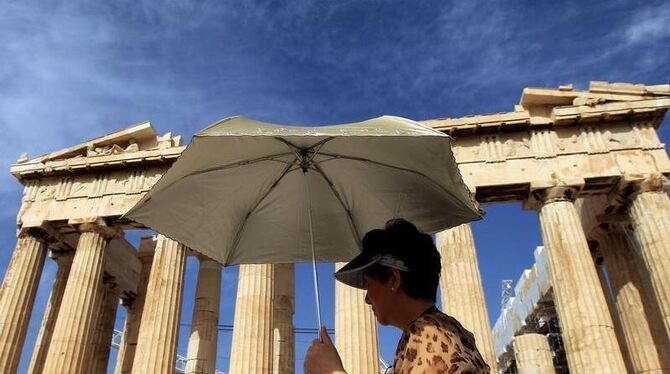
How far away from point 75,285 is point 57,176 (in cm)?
546

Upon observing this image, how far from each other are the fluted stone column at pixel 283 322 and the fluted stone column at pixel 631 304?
1310 cm

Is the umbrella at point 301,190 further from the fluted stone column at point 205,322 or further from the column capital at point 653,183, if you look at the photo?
the fluted stone column at point 205,322

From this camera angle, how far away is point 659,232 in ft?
58.2

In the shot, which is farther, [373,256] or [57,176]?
[57,176]

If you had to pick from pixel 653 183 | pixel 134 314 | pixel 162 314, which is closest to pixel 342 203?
pixel 162 314

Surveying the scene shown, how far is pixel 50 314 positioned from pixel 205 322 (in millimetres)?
7071

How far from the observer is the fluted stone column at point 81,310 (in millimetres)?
19141

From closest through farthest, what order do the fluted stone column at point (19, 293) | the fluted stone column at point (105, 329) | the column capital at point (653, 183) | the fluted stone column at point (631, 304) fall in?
1. the column capital at point (653, 183)
2. the fluted stone column at point (631, 304)
3. the fluted stone column at point (19, 293)
4. the fluted stone column at point (105, 329)

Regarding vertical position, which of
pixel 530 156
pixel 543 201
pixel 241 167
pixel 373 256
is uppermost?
pixel 530 156

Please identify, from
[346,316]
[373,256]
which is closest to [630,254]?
[346,316]

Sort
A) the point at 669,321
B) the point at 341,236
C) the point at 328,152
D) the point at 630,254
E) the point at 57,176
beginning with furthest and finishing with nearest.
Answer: the point at 57,176 → the point at 630,254 → the point at 669,321 → the point at 341,236 → the point at 328,152

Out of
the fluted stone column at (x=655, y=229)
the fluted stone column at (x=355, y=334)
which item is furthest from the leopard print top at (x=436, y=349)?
the fluted stone column at (x=655, y=229)

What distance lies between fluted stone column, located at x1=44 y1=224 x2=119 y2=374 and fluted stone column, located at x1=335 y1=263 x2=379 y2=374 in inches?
367

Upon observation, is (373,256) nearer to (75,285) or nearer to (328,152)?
(328,152)
